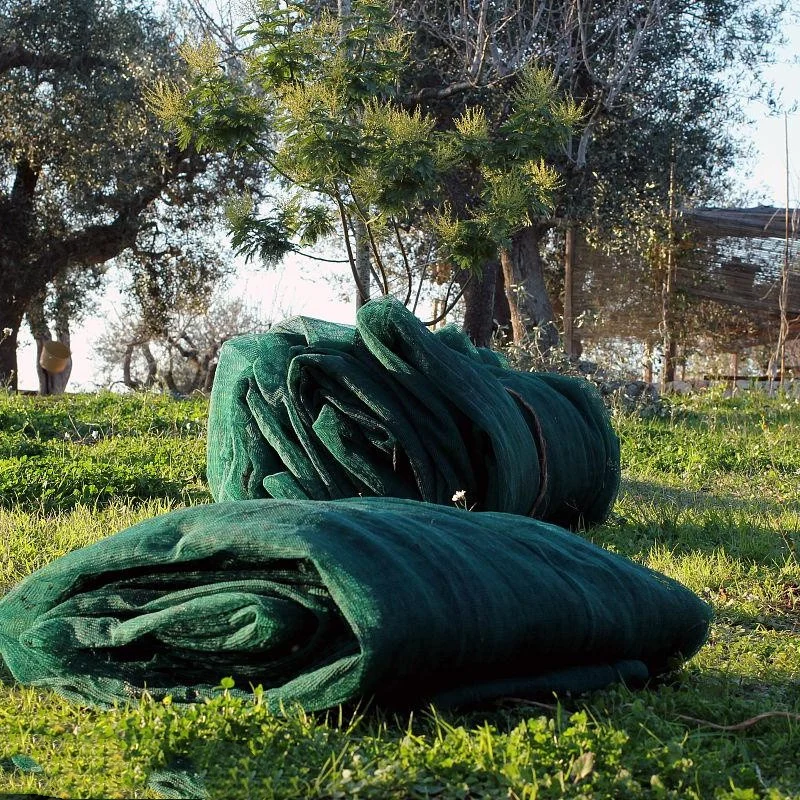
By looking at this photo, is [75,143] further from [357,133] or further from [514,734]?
[514,734]

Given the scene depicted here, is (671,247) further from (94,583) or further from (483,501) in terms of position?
(94,583)

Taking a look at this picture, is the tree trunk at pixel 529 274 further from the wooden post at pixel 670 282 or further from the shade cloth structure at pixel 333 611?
the shade cloth structure at pixel 333 611

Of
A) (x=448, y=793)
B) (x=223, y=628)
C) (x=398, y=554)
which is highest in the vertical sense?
(x=398, y=554)

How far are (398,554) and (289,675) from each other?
0.38 meters

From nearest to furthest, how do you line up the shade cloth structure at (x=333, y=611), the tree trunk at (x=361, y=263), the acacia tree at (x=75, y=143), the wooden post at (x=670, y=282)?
the shade cloth structure at (x=333, y=611) < the tree trunk at (x=361, y=263) < the wooden post at (x=670, y=282) < the acacia tree at (x=75, y=143)

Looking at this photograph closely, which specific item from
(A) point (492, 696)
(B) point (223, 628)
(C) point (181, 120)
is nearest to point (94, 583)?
(B) point (223, 628)

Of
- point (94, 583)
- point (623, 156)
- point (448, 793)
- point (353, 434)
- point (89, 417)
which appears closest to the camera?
point (448, 793)

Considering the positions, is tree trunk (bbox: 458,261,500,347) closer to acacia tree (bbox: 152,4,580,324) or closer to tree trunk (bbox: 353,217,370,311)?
tree trunk (bbox: 353,217,370,311)

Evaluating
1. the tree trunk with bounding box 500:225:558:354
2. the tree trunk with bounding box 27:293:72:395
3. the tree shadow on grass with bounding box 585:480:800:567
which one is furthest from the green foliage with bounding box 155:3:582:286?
the tree trunk with bounding box 27:293:72:395

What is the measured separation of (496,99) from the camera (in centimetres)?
1356

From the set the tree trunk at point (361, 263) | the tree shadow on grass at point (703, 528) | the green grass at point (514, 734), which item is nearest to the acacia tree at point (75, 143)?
the tree trunk at point (361, 263)

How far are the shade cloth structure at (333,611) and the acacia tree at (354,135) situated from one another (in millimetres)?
5448

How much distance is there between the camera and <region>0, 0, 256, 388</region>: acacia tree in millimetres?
15461

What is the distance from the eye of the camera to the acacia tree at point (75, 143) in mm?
15461
